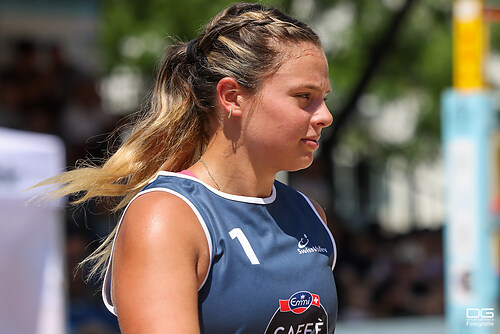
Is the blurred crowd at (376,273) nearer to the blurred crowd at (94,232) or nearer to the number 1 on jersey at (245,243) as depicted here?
the blurred crowd at (94,232)

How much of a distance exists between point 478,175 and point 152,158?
3.38 meters

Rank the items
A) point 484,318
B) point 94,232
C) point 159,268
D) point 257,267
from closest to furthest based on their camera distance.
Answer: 1. point 159,268
2. point 257,267
3. point 484,318
4. point 94,232

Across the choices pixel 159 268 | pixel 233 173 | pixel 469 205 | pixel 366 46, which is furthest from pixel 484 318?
pixel 366 46

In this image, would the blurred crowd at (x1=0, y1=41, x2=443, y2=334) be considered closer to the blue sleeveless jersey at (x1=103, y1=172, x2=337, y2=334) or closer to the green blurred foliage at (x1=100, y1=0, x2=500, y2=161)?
the green blurred foliage at (x1=100, y1=0, x2=500, y2=161)

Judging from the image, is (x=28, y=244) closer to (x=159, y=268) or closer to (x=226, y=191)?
(x=226, y=191)

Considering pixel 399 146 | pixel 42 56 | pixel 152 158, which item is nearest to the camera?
pixel 152 158

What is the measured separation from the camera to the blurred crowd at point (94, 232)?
20.0ft

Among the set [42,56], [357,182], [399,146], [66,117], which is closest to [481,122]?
[66,117]

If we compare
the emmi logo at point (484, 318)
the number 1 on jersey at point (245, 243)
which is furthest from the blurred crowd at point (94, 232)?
the number 1 on jersey at point (245, 243)

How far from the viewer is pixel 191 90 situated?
1.82 metres

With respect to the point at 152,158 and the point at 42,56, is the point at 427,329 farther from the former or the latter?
the point at 152,158

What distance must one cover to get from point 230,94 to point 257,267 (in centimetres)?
40

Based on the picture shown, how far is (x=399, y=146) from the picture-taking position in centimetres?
1151

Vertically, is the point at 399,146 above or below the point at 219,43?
above
